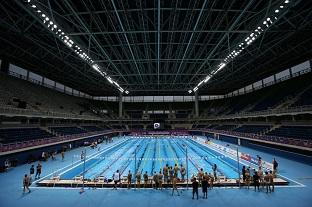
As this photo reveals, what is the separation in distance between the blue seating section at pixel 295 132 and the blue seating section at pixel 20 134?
29.4m

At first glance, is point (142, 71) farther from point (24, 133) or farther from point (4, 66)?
point (4, 66)

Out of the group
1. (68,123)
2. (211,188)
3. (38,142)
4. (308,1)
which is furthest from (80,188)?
(68,123)

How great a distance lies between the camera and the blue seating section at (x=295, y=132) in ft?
65.4

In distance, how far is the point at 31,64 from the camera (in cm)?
2950

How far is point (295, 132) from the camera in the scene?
2208 cm

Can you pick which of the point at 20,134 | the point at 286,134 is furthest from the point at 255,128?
the point at 20,134

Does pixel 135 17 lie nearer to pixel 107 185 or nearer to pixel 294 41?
pixel 107 185

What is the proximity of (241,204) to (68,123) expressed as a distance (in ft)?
118

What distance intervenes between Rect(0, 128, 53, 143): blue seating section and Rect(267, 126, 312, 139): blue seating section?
29.4m

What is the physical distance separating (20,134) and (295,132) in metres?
30.9

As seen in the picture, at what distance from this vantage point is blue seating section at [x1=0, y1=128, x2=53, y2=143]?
19.1m

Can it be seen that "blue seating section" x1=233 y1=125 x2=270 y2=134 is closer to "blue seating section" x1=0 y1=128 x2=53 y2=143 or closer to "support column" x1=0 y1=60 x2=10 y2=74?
"blue seating section" x1=0 y1=128 x2=53 y2=143

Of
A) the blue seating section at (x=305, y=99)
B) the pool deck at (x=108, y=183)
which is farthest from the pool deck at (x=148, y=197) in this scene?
the blue seating section at (x=305, y=99)

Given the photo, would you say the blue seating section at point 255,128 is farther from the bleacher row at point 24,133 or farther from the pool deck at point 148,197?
the bleacher row at point 24,133
